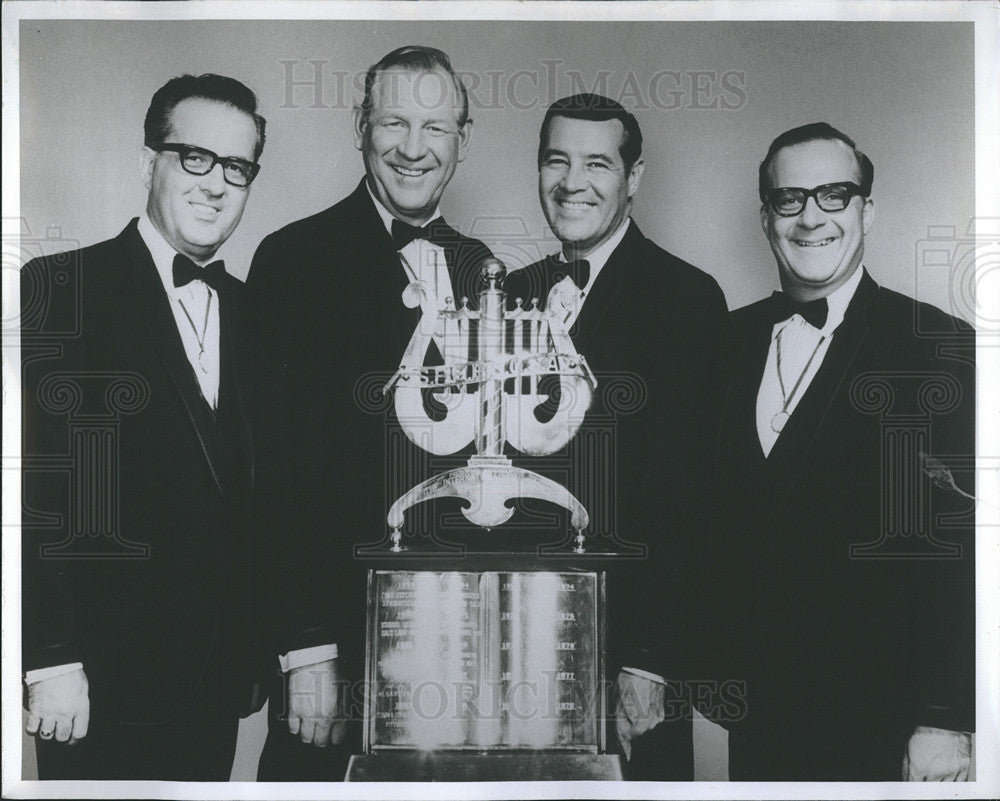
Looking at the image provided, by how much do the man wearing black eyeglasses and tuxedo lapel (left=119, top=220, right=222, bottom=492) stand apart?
1205 millimetres

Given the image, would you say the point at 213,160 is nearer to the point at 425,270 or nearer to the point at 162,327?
the point at 162,327

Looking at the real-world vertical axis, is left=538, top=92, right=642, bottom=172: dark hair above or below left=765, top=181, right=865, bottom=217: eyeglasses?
above

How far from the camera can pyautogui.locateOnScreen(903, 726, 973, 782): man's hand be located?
204 centimetres

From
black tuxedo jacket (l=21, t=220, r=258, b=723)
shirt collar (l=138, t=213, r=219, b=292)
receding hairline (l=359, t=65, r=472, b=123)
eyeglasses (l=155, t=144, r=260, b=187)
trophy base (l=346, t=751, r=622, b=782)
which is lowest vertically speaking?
trophy base (l=346, t=751, r=622, b=782)

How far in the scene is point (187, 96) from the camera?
6.68 ft

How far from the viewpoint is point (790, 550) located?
2025mm

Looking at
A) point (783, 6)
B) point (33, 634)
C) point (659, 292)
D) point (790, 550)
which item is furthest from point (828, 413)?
point (33, 634)

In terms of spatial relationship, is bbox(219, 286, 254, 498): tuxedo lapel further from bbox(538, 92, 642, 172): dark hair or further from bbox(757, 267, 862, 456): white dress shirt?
bbox(757, 267, 862, 456): white dress shirt

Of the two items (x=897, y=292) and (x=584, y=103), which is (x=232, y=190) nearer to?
(x=584, y=103)

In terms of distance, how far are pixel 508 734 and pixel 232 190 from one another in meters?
1.42

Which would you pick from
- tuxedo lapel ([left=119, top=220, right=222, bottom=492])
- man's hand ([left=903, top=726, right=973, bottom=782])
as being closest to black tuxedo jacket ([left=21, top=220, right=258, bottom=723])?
tuxedo lapel ([left=119, top=220, right=222, bottom=492])

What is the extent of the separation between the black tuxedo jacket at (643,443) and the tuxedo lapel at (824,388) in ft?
0.58

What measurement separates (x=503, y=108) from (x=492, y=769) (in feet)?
5.03

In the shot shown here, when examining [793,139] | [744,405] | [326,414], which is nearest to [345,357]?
[326,414]
